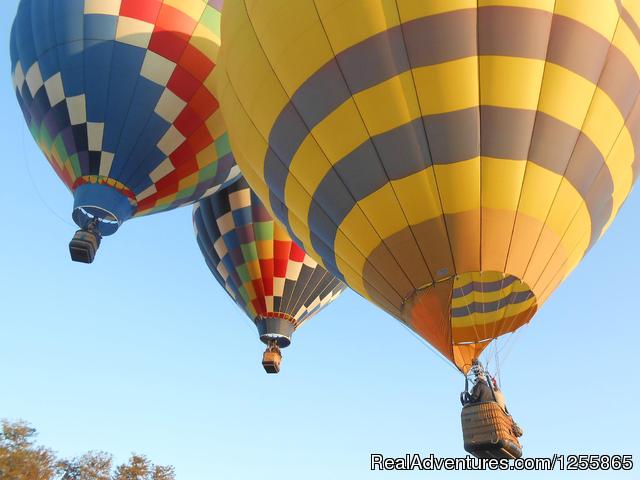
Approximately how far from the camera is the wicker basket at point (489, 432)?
477 centimetres

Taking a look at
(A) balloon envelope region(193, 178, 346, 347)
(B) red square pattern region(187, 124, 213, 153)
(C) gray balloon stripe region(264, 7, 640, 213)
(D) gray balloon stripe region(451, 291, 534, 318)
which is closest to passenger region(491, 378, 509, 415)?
(D) gray balloon stripe region(451, 291, 534, 318)

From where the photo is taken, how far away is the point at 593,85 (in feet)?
16.1

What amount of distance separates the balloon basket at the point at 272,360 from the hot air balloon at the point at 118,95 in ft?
12.4

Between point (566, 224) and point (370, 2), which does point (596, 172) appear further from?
point (370, 2)

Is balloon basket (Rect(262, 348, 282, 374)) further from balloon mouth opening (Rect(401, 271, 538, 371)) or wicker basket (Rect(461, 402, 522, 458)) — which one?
wicker basket (Rect(461, 402, 522, 458))

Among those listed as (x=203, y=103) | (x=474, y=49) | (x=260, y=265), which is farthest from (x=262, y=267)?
(x=474, y=49)

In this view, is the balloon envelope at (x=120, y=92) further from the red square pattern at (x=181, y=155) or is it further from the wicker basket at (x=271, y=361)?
the wicker basket at (x=271, y=361)

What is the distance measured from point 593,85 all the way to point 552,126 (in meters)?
0.54

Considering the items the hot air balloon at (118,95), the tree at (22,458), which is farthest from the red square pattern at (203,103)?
the tree at (22,458)

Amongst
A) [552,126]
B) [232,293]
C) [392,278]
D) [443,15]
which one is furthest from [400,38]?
[232,293]

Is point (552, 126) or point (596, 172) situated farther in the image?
point (596, 172)

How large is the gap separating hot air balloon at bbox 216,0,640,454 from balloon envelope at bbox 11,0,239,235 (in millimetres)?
3468

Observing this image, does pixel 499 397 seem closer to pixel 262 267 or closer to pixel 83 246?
pixel 83 246

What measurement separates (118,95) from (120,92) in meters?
0.05
